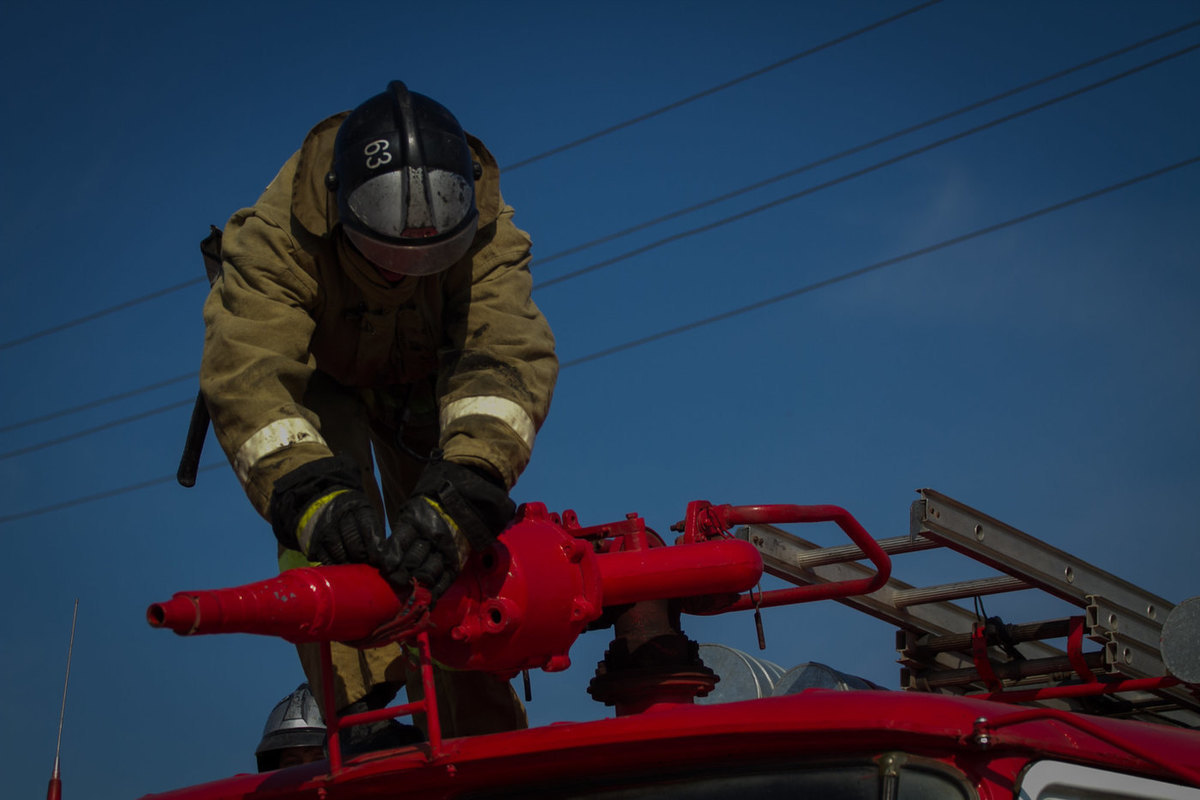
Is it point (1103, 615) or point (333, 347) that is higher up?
point (333, 347)

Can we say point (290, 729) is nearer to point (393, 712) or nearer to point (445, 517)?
point (445, 517)

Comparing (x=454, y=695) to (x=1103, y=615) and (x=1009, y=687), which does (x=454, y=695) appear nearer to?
(x=1009, y=687)

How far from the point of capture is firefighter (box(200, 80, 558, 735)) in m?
3.54

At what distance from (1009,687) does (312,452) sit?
10.5 ft

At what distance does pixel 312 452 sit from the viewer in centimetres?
378

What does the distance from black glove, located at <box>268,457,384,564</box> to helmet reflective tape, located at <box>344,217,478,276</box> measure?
69cm

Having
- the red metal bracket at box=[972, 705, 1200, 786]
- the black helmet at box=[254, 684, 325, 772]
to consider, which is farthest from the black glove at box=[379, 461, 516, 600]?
the black helmet at box=[254, 684, 325, 772]

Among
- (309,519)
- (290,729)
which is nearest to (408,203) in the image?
(309,519)

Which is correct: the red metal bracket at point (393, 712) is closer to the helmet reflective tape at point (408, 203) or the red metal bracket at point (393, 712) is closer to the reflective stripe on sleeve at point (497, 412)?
the reflective stripe on sleeve at point (497, 412)

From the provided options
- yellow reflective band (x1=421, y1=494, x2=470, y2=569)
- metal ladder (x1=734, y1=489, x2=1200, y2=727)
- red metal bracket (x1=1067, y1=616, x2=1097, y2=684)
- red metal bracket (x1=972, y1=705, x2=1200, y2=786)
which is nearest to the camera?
red metal bracket (x1=972, y1=705, x2=1200, y2=786)

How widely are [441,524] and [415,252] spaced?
3.14 feet

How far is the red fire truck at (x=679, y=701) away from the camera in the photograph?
2678mm

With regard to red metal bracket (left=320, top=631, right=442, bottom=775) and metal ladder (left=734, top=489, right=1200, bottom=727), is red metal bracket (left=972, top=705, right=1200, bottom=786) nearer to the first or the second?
red metal bracket (left=320, top=631, right=442, bottom=775)

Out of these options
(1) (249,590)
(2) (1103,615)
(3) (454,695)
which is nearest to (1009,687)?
(2) (1103,615)
